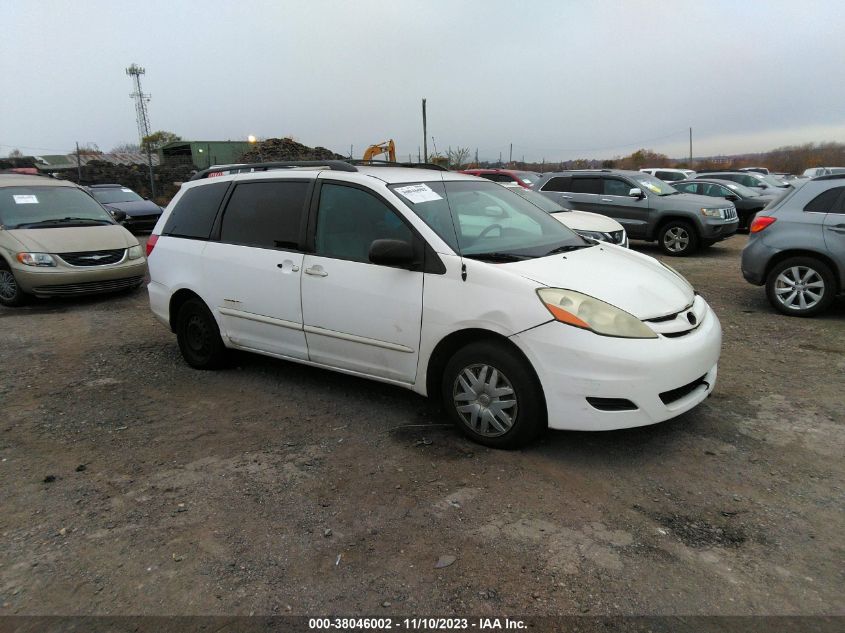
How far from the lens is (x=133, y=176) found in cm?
2888

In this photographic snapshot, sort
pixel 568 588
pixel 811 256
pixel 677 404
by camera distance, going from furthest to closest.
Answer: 1. pixel 811 256
2. pixel 677 404
3. pixel 568 588

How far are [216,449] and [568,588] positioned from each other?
7.87 ft

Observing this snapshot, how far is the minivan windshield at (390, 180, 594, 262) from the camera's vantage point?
12.5ft

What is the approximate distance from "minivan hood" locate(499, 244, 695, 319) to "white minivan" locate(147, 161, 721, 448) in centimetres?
2

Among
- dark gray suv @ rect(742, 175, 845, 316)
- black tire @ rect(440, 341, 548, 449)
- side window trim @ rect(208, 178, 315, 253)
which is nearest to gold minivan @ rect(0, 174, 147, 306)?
side window trim @ rect(208, 178, 315, 253)

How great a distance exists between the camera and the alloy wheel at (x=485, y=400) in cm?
347

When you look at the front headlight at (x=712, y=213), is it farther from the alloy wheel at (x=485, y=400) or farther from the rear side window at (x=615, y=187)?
the alloy wheel at (x=485, y=400)

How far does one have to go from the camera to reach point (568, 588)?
245 centimetres

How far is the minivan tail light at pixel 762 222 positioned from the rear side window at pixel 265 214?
18.1 ft

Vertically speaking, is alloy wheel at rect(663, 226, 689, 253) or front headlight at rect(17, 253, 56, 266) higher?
front headlight at rect(17, 253, 56, 266)

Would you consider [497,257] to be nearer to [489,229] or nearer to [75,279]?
[489,229]

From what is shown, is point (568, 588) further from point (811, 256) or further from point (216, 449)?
point (811, 256)

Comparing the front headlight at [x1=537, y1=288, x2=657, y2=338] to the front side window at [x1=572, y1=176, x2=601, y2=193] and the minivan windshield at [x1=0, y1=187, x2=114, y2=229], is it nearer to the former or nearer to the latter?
the minivan windshield at [x1=0, y1=187, x2=114, y2=229]

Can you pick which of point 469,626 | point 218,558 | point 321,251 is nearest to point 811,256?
point 321,251
